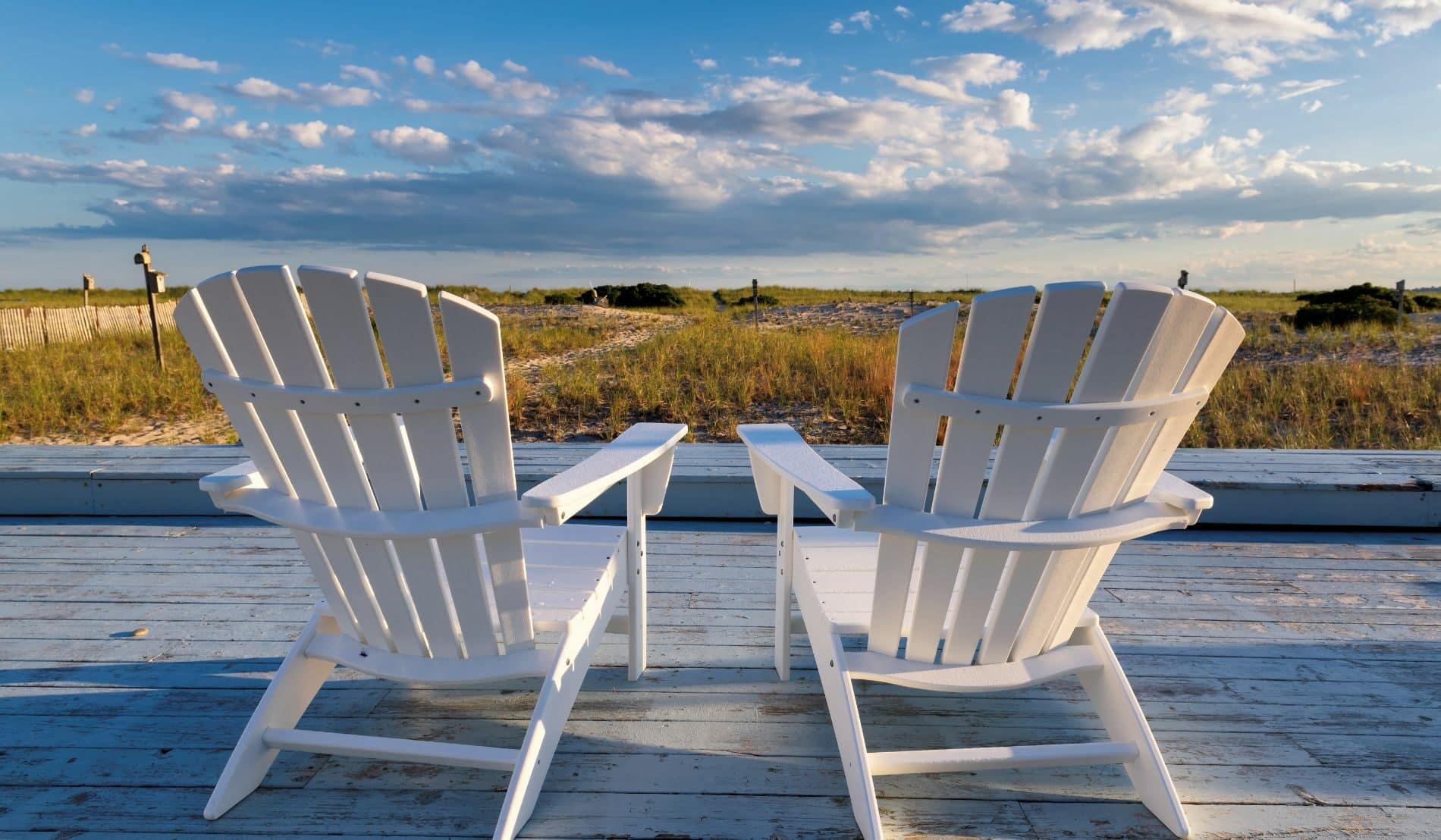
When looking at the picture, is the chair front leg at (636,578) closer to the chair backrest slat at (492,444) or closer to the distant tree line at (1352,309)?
the chair backrest slat at (492,444)

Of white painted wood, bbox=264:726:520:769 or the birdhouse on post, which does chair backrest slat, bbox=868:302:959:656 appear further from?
the birdhouse on post

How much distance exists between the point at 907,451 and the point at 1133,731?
31.0 inches

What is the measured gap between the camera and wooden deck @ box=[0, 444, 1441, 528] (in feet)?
10.8

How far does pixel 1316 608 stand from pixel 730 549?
75.2 inches

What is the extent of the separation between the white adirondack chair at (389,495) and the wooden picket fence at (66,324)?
10.0m

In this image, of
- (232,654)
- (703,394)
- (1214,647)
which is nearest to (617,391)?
(703,394)

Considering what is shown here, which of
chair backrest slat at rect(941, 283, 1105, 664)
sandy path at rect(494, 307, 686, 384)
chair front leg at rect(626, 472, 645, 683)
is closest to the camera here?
chair backrest slat at rect(941, 283, 1105, 664)

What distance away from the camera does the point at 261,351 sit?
1437 mm

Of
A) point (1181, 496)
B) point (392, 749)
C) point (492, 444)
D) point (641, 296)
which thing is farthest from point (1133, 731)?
point (641, 296)

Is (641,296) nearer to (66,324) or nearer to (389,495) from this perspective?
(66,324)

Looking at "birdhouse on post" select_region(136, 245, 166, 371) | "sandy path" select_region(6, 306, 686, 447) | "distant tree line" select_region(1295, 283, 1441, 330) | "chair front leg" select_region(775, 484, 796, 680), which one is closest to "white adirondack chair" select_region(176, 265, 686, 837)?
"chair front leg" select_region(775, 484, 796, 680)

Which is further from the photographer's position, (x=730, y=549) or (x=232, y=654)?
(x=730, y=549)

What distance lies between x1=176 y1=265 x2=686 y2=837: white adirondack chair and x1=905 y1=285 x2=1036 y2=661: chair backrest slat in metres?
0.63

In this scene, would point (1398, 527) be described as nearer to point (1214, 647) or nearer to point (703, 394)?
point (1214, 647)
